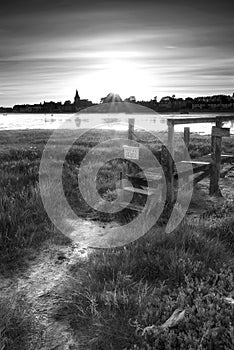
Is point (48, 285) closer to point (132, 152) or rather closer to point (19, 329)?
point (19, 329)

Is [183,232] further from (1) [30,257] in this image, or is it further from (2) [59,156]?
(2) [59,156]

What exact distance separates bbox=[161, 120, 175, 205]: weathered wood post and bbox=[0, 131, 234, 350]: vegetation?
113 cm

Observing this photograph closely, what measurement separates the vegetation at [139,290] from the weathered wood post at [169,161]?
1.13 meters

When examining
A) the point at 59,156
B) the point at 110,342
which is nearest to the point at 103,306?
the point at 110,342

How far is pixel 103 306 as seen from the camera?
3.71 metres

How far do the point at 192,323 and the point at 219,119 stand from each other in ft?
20.7

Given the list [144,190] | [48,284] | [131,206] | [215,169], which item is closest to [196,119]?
[215,169]

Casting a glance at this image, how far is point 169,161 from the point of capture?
6.93 meters

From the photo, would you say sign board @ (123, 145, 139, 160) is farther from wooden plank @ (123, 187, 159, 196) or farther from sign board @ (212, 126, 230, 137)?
sign board @ (212, 126, 230, 137)

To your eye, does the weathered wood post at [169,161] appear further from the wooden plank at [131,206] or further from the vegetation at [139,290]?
the vegetation at [139,290]

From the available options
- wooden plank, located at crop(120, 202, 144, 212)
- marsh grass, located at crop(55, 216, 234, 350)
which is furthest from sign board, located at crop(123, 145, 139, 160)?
marsh grass, located at crop(55, 216, 234, 350)

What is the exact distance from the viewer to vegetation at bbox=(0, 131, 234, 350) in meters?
3.19

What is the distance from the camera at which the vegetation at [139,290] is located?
319 cm

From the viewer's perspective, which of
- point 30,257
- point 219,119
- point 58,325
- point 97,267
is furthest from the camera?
point 219,119
